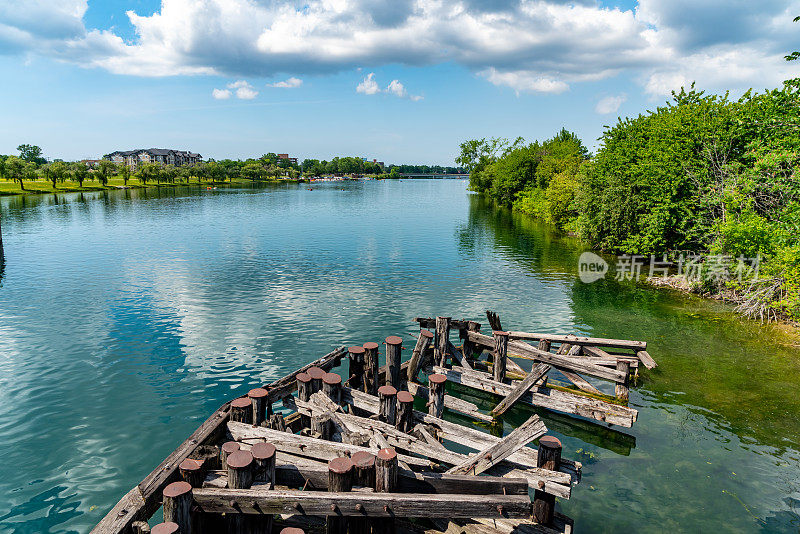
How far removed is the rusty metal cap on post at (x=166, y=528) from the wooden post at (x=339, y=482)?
2408 millimetres

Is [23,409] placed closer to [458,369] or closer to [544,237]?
[458,369]

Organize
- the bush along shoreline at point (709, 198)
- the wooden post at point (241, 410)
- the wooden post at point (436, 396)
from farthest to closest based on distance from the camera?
the bush along shoreline at point (709, 198)
the wooden post at point (436, 396)
the wooden post at point (241, 410)

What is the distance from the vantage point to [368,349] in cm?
1402

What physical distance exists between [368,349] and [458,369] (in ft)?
12.9

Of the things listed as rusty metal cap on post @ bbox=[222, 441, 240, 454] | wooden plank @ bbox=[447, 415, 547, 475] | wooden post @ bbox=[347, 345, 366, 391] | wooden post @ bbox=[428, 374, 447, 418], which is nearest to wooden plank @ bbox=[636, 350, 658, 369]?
wooden post @ bbox=[428, 374, 447, 418]

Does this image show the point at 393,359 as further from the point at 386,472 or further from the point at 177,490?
the point at 177,490

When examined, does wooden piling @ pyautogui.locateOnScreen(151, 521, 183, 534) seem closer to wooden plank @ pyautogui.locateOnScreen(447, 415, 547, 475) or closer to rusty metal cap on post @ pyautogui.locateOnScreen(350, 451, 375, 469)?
rusty metal cap on post @ pyautogui.locateOnScreen(350, 451, 375, 469)

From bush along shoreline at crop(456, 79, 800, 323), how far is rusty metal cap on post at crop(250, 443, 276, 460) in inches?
1015

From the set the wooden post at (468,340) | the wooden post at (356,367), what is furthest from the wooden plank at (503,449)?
the wooden post at (468,340)

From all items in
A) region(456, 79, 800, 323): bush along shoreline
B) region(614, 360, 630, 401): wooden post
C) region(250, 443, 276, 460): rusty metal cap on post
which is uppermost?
region(456, 79, 800, 323): bush along shoreline

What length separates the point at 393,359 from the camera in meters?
14.0

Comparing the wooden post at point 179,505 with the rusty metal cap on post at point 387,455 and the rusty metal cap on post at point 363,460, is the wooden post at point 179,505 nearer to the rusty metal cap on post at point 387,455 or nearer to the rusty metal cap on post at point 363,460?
the rusty metal cap on post at point 363,460

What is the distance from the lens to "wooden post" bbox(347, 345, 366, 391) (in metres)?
14.3

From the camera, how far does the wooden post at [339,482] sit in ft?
24.8
